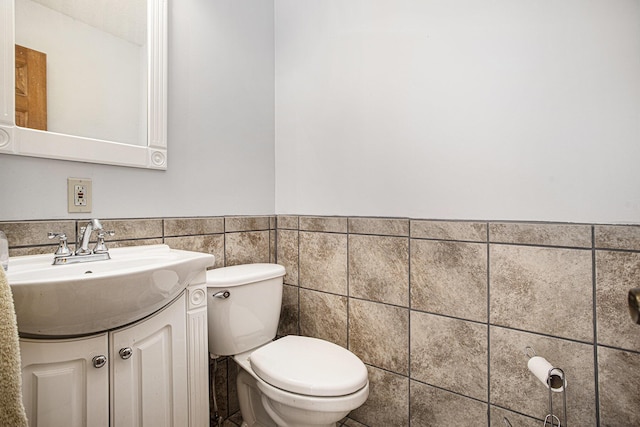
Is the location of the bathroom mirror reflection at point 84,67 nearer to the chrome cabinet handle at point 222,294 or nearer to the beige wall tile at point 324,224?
the chrome cabinet handle at point 222,294

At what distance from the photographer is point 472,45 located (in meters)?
1.16

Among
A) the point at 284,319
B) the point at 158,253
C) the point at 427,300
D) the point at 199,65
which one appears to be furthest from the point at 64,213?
the point at 427,300

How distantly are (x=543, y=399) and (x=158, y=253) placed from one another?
4.59ft

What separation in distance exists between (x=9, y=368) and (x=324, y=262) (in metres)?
1.14

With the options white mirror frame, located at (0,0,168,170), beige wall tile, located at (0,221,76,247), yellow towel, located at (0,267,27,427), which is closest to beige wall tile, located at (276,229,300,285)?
white mirror frame, located at (0,0,168,170)

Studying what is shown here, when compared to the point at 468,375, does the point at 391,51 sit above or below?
above

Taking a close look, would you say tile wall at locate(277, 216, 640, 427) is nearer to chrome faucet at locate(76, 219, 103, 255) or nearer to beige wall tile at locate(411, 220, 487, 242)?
beige wall tile at locate(411, 220, 487, 242)

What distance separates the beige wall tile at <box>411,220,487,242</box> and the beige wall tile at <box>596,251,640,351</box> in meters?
0.32

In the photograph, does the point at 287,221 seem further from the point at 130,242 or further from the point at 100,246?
the point at 100,246

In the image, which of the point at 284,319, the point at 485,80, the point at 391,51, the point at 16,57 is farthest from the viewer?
the point at 284,319

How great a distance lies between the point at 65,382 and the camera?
0.76m

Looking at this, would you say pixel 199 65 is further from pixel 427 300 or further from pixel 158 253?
pixel 427 300

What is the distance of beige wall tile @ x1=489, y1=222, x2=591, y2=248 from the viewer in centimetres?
95

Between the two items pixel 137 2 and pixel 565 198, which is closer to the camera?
pixel 565 198
